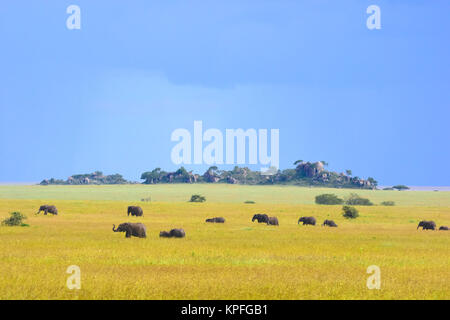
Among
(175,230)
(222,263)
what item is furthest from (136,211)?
(222,263)

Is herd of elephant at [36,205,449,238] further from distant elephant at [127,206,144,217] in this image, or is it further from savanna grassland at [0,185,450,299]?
savanna grassland at [0,185,450,299]

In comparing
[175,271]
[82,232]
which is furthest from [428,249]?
[82,232]

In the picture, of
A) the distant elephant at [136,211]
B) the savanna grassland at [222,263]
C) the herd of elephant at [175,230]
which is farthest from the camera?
the distant elephant at [136,211]

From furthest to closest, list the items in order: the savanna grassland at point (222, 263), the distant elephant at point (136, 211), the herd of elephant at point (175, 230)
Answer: the distant elephant at point (136, 211)
the herd of elephant at point (175, 230)
the savanna grassland at point (222, 263)

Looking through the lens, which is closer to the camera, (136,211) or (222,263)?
(222,263)

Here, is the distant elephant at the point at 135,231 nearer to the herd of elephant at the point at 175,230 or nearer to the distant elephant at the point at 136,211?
the herd of elephant at the point at 175,230

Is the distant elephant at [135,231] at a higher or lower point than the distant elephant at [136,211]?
higher

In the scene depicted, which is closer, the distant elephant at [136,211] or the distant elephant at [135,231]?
the distant elephant at [135,231]

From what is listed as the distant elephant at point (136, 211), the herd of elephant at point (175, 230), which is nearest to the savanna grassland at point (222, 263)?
the herd of elephant at point (175, 230)

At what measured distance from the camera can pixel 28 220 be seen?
151ft

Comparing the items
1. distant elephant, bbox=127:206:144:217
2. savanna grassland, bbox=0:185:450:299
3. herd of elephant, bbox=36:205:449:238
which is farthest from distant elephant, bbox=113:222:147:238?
distant elephant, bbox=127:206:144:217

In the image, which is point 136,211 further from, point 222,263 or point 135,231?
point 222,263
